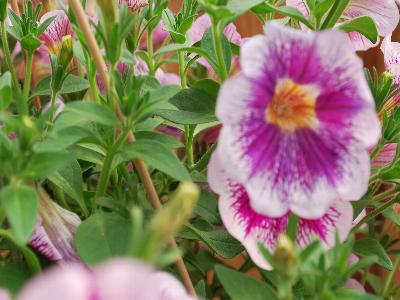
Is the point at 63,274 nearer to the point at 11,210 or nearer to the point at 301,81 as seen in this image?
the point at 11,210

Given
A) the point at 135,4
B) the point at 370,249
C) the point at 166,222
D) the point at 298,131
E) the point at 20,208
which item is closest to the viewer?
the point at 166,222

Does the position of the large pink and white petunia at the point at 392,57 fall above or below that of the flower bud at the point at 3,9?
below

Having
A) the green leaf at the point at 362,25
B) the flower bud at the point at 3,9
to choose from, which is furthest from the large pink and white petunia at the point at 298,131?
the flower bud at the point at 3,9

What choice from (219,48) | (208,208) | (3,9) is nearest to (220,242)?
(208,208)

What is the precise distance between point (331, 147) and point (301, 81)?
5 centimetres

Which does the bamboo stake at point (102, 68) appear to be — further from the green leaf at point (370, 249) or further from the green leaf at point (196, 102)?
the green leaf at point (370, 249)

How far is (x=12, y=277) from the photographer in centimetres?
46

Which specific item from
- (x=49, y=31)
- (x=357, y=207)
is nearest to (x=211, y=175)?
(x=357, y=207)

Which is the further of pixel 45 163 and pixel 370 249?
pixel 370 249

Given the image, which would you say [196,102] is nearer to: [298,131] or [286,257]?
[298,131]

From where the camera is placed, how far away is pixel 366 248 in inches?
22.3

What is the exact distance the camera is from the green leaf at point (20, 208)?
0.35 meters

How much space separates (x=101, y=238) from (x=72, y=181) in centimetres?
9

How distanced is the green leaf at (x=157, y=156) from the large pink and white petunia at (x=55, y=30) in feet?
0.77
